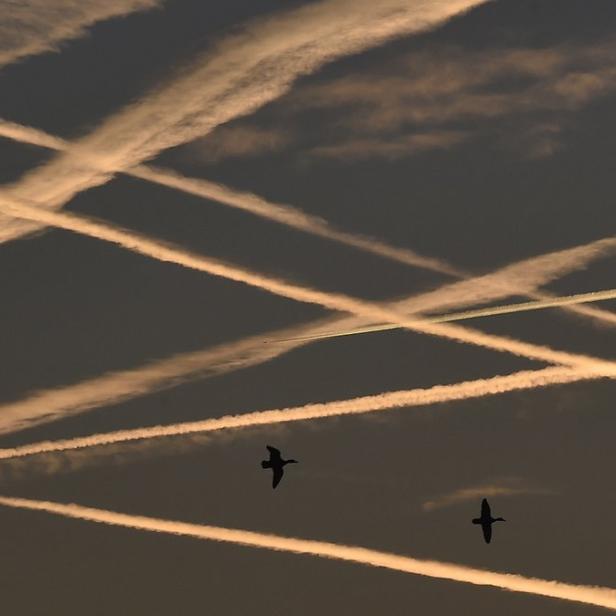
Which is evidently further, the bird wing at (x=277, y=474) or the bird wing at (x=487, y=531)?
the bird wing at (x=487, y=531)

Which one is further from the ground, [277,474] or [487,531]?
[277,474]

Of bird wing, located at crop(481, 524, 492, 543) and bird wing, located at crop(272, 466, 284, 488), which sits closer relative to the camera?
bird wing, located at crop(272, 466, 284, 488)

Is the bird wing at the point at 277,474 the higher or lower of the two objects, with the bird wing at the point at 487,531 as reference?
higher

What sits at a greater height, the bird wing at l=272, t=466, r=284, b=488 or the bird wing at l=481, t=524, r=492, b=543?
the bird wing at l=272, t=466, r=284, b=488

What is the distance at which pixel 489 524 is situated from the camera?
144125mm

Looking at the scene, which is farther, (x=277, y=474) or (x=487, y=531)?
(x=487, y=531)

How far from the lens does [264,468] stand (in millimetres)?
141250

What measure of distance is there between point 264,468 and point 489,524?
1697 centimetres
